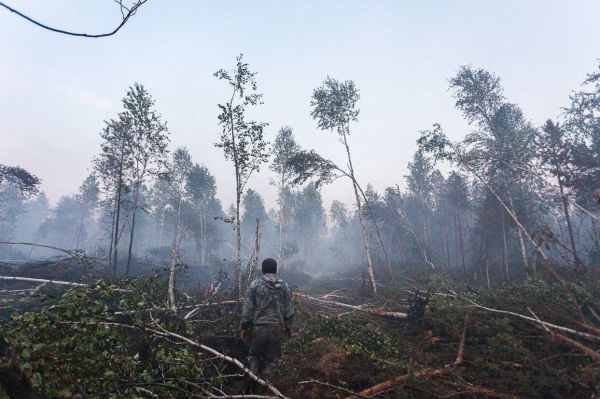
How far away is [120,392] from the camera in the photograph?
11.8 ft

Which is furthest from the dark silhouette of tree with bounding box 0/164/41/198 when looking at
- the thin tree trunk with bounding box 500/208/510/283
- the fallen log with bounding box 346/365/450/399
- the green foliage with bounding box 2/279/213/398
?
the thin tree trunk with bounding box 500/208/510/283

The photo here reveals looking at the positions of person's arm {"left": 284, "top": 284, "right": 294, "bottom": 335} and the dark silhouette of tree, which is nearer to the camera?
person's arm {"left": 284, "top": 284, "right": 294, "bottom": 335}

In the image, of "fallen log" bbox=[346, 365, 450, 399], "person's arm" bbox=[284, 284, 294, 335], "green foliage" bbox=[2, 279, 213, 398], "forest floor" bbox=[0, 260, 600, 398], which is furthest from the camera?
"person's arm" bbox=[284, 284, 294, 335]

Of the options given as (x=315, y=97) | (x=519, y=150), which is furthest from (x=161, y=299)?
(x=519, y=150)

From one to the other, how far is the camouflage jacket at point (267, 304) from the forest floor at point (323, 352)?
2.92ft

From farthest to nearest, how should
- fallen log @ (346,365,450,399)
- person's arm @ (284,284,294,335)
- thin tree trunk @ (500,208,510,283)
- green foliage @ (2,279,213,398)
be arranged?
1. thin tree trunk @ (500,208,510,283)
2. person's arm @ (284,284,294,335)
3. fallen log @ (346,365,450,399)
4. green foliage @ (2,279,213,398)

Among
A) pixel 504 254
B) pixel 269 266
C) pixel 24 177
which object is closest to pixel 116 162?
pixel 24 177

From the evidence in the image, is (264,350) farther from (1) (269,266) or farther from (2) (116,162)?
(2) (116,162)

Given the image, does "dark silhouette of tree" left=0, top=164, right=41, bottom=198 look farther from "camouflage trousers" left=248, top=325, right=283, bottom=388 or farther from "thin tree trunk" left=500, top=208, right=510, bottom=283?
"thin tree trunk" left=500, top=208, right=510, bottom=283

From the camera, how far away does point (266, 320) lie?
16.9 ft

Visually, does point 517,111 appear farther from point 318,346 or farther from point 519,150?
point 318,346

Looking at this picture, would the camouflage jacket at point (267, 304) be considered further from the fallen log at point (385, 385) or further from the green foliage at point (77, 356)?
the fallen log at point (385, 385)

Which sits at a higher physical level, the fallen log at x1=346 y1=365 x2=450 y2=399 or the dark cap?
the dark cap

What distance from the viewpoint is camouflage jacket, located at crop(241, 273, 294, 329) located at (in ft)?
17.1
